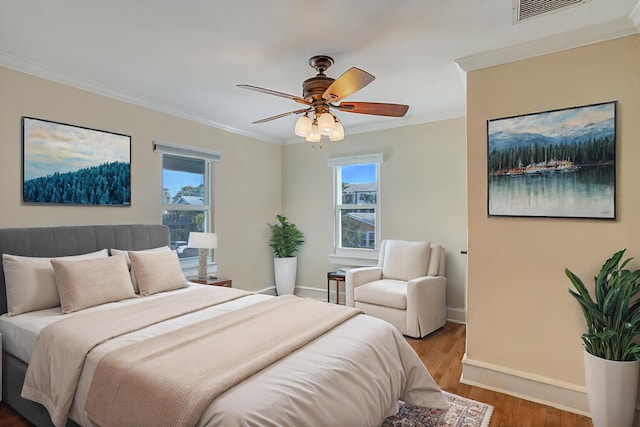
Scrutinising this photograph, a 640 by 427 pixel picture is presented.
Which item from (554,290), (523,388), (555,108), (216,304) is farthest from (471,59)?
(216,304)

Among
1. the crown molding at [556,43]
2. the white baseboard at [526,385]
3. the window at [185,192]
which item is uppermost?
the crown molding at [556,43]

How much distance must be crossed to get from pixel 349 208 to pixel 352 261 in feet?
2.52

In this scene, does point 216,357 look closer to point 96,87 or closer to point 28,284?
point 28,284

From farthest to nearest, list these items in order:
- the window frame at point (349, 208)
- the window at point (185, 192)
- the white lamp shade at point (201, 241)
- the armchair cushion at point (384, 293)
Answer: the window frame at point (349, 208)
the window at point (185, 192)
the white lamp shade at point (201, 241)
the armchair cushion at point (384, 293)

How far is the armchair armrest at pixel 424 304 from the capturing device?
3447 millimetres

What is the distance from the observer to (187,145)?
159 inches

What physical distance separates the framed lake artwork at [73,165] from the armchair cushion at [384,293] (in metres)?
2.66

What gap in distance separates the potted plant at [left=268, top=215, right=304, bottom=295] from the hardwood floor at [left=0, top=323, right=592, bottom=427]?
2.30m

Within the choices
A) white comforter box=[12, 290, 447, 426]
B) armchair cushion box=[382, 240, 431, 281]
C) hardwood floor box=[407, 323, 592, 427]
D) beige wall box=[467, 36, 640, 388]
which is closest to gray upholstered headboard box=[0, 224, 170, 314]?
white comforter box=[12, 290, 447, 426]

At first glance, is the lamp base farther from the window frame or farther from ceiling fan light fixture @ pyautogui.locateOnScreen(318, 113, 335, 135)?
ceiling fan light fixture @ pyautogui.locateOnScreen(318, 113, 335, 135)

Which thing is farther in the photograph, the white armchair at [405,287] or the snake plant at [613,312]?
the white armchair at [405,287]

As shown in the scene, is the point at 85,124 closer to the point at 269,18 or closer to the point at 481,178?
the point at 269,18

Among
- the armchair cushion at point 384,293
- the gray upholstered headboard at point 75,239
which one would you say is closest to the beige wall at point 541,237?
the armchair cushion at point 384,293

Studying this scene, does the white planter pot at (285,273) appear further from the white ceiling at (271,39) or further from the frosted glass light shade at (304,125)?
the frosted glass light shade at (304,125)
